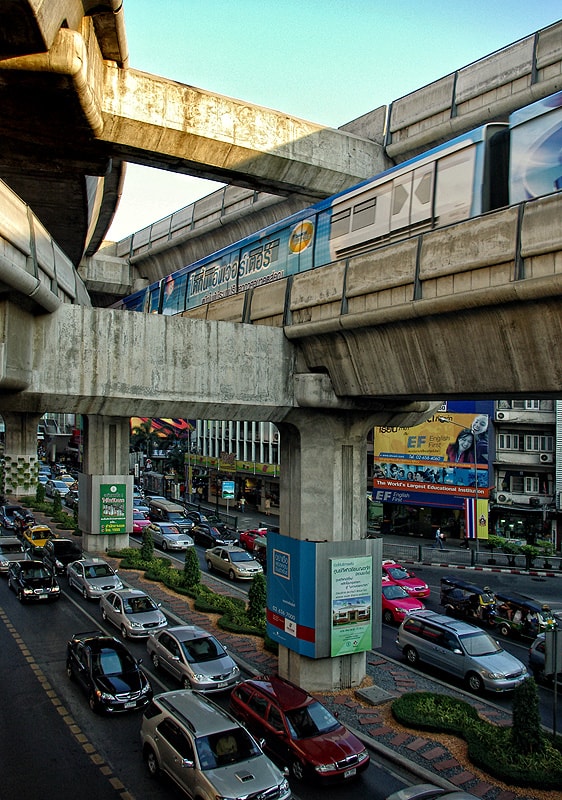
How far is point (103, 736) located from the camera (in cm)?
1425

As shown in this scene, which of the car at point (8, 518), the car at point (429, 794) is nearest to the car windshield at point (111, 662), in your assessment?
the car at point (429, 794)

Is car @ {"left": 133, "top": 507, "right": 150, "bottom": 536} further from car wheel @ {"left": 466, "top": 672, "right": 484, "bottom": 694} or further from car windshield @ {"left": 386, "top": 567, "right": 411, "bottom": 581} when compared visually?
car wheel @ {"left": 466, "top": 672, "right": 484, "bottom": 694}

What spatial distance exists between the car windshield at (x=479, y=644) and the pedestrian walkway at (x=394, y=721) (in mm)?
1328

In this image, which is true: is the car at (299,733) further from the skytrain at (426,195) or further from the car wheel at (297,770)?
the skytrain at (426,195)

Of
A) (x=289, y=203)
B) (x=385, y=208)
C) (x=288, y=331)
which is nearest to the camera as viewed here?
(x=385, y=208)

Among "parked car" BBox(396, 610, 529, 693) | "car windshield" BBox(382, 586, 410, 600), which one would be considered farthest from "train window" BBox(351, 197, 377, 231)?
"car windshield" BBox(382, 586, 410, 600)

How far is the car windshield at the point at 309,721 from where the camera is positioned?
515 inches

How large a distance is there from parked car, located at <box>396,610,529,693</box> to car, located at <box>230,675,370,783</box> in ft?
20.9

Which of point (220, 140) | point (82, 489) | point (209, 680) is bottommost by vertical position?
point (209, 680)

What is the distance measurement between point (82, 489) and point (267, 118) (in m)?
25.6

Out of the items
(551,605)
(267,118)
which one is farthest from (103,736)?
(551,605)

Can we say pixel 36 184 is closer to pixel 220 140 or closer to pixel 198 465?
pixel 220 140

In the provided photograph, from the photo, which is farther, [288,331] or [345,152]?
[345,152]

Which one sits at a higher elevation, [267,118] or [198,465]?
[267,118]
